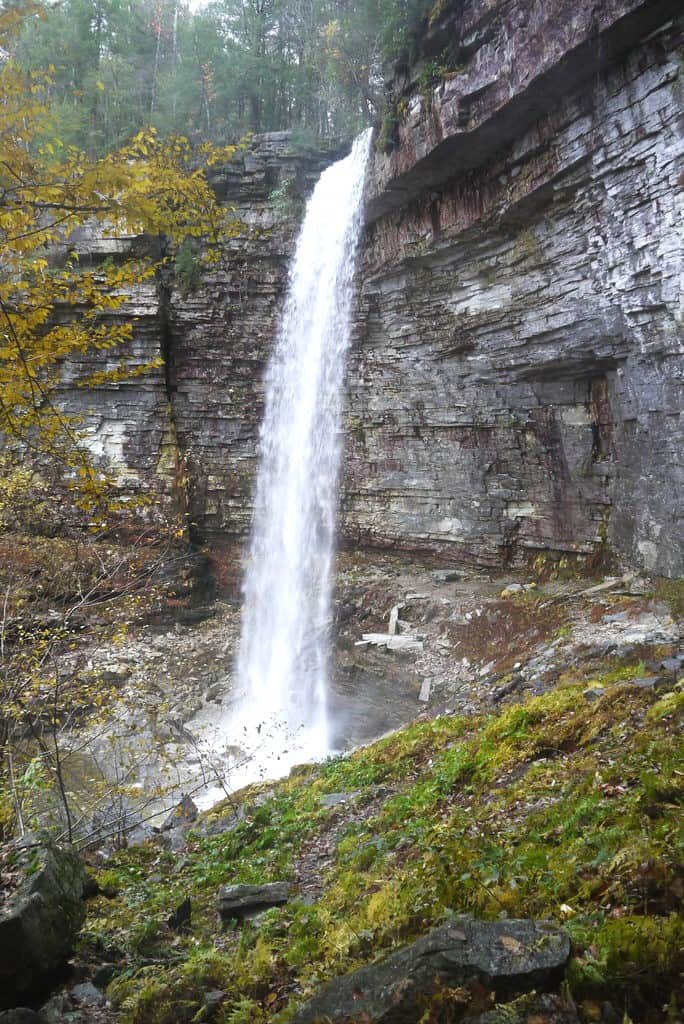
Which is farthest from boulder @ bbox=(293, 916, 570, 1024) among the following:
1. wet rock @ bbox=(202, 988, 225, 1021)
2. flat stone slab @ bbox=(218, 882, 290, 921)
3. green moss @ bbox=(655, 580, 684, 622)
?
green moss @ bbox=(655, 580, 684, 622)

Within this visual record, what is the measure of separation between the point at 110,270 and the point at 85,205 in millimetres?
494

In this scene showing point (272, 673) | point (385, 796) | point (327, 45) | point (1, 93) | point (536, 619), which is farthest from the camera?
point (327, 45)

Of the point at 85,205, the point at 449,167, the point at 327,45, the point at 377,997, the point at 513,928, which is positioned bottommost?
the point at 377,997

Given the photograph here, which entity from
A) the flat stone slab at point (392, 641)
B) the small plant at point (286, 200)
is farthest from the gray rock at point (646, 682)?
the small plant at point (286, 200)

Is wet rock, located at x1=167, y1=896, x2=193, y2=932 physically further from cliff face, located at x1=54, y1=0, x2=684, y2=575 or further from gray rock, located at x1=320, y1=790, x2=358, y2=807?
cliff face, located at x1=54, y1=0, x2=684, y2=575

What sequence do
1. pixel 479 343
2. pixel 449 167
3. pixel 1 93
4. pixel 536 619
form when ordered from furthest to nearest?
pixel 479 343
pixel 449 167
pixel 536 619
pixel 1 93

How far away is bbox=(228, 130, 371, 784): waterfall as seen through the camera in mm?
16438

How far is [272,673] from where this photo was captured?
15859 millimetres

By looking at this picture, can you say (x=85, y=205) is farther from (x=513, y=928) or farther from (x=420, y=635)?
(x=420, y=635)

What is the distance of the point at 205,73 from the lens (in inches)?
924

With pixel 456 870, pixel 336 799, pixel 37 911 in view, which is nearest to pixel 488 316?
pixel 336 799

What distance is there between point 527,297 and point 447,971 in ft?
42.8

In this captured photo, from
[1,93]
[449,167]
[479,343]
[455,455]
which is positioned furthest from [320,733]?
[449,167]

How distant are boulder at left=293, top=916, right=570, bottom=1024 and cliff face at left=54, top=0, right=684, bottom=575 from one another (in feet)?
28.2
